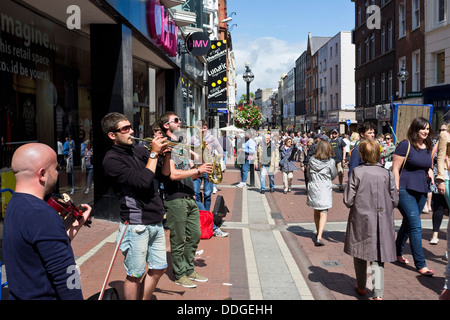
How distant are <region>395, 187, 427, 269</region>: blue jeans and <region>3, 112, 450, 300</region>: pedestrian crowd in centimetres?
1

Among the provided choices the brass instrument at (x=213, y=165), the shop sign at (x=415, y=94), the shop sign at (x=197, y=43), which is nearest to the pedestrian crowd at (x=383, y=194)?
the brass instrument at (x=213, y=165)

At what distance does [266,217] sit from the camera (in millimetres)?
9711

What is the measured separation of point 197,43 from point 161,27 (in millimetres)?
3945

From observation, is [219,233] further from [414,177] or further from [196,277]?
[414,177]

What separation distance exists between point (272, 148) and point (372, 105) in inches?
962

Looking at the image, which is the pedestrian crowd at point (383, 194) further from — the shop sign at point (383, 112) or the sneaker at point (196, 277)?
the shop sign at point (383, 112)

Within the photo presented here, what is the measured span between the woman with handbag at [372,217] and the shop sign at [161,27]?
732cm

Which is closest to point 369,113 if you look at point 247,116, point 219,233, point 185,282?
point 247,116

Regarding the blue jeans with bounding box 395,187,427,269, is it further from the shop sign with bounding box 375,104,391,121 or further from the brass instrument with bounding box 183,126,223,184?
the shop sign with bounding box 375,104,391,121

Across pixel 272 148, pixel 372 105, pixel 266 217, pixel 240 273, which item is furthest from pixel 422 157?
pixel 372 105

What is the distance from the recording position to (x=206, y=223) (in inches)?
292

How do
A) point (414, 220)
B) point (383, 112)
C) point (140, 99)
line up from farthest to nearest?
1. point (383, 112)
2. point (140, 99)
3. point (414, 220)

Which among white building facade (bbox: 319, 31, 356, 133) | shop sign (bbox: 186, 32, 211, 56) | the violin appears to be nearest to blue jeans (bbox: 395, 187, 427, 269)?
the violin

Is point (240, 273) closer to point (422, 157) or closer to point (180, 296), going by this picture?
point (180, 296)
